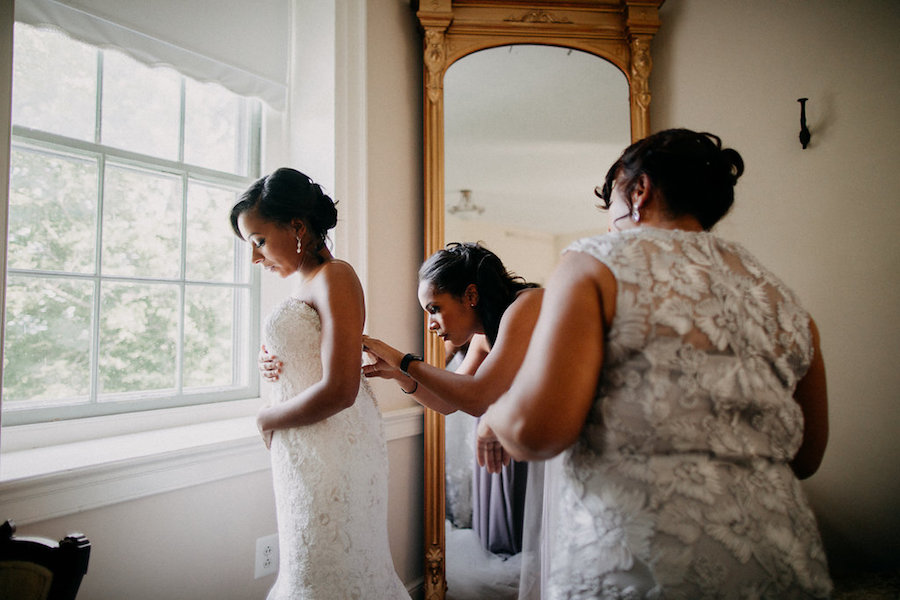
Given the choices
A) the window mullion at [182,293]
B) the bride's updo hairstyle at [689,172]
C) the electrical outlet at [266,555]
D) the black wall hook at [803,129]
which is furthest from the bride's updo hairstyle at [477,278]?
the black wall hook at [803,129]

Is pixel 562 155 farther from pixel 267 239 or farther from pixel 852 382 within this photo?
pixel 852 382

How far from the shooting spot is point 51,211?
1.52m

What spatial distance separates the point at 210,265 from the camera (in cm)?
189

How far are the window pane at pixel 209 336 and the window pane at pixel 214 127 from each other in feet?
1.65

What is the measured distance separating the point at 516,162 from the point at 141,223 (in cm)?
149

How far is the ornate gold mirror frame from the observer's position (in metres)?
1.98

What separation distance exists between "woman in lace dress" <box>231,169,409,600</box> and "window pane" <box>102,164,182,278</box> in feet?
1.93

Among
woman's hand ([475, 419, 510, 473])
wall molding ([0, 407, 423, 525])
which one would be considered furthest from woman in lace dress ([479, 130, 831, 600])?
wall molding ([0, 407, 423, 525])

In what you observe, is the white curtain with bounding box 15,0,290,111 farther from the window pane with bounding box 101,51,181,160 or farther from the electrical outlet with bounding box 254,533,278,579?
the electrical outlet with bounding box 254,533,278,579

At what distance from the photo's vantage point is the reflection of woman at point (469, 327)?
127 centimetres

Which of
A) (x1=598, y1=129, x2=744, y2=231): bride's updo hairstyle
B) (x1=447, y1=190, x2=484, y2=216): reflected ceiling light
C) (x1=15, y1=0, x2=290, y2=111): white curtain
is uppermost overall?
(x1=15, y1=0, x2=290, y2=111): white curtain

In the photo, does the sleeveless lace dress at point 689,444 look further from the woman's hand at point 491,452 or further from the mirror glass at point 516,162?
the mirror glass at point 516,162

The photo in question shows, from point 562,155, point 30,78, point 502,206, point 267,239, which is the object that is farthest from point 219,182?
point 562,155

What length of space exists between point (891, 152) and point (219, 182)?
8.95 feet
